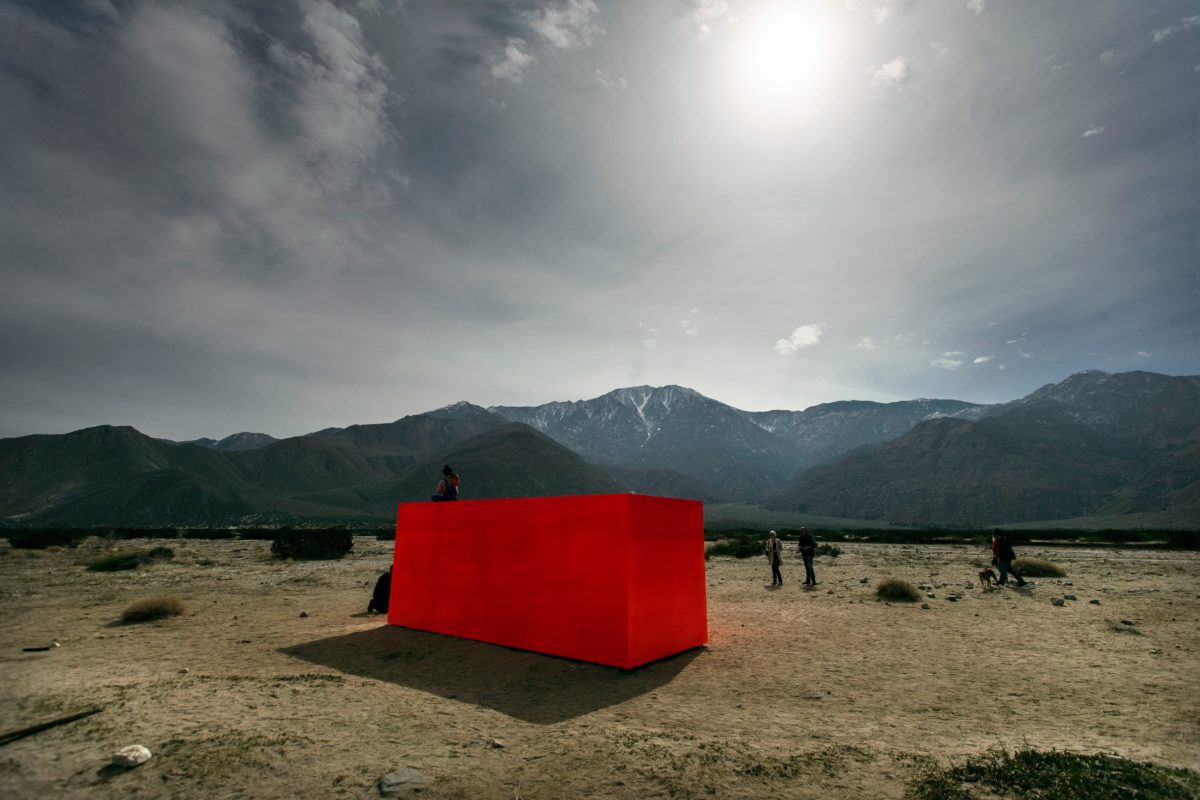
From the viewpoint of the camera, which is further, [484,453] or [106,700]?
[484,453]

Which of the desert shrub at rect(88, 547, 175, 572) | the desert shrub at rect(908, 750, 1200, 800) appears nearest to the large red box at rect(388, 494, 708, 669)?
the desert shrub at rect(908, 750, 1200, 800)

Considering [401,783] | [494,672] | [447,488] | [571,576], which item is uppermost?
[447,488]

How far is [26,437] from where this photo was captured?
150m

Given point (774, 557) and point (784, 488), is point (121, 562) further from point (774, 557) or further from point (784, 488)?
point (784, 488)

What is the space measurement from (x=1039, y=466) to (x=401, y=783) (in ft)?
573

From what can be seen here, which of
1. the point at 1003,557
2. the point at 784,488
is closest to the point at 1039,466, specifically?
the point at 784,488

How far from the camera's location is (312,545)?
3419 cm

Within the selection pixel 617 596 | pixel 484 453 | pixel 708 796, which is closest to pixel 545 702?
pixel 617 596

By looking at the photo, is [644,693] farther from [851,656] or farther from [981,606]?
Result: [981,606]

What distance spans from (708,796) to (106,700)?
26.9 feet

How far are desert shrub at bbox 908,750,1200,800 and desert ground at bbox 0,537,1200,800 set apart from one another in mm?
382

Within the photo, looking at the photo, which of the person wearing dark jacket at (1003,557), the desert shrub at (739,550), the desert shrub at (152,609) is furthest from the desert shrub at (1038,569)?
the desert shrub at (152,609)

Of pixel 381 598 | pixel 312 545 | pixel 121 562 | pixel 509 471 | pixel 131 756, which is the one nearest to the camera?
pixel 131 756

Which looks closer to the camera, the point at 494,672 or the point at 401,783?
the point at 401,783
